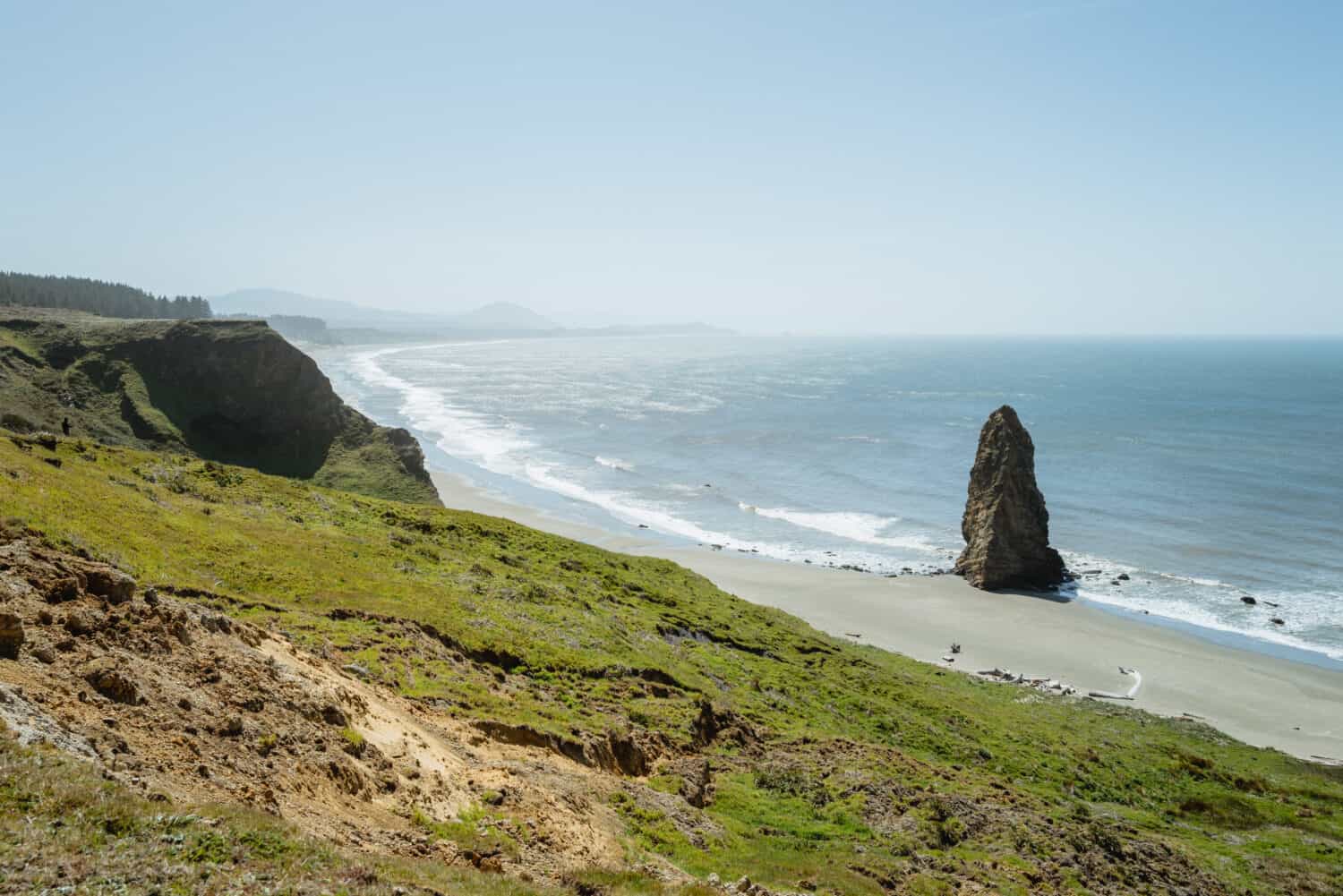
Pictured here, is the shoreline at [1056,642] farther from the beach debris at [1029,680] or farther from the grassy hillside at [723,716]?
the grassy hillside at [723,716]

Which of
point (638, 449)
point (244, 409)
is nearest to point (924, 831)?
point (244, 409)

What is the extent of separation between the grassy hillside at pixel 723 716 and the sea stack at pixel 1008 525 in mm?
25924

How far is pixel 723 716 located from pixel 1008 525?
182ft

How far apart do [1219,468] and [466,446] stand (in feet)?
407

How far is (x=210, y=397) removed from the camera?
9888 centimetres

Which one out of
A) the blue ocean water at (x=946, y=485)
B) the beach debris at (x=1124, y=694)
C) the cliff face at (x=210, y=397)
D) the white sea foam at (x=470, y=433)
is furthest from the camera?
the white sea foam at (x=470, y=433)

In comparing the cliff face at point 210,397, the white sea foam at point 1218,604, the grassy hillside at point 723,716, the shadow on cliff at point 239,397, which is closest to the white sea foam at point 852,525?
the white sea foam at point 1218,604

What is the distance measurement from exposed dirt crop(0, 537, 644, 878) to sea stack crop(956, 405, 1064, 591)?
63373 millimetres

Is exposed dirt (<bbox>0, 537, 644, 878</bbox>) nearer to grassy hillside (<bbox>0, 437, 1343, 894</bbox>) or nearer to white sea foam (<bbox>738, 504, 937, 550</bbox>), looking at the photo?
grassy hillside (<bbox>0, 437, 1343, 894</bbox>)

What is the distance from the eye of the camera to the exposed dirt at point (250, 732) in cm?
1295

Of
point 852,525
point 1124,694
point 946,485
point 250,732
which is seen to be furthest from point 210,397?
point 1124,694

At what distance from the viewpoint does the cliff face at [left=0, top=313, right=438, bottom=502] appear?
289ft

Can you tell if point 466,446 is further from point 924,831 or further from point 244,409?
point 924,831

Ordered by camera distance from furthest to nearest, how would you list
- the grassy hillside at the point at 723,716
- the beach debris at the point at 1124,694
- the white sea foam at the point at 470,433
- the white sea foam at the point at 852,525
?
the white sea foam at the point at 470,433, the white sea foam at the point at 852,525, the beach debris at the point at 1124,694, the grassy hillside at the point at 723,716
